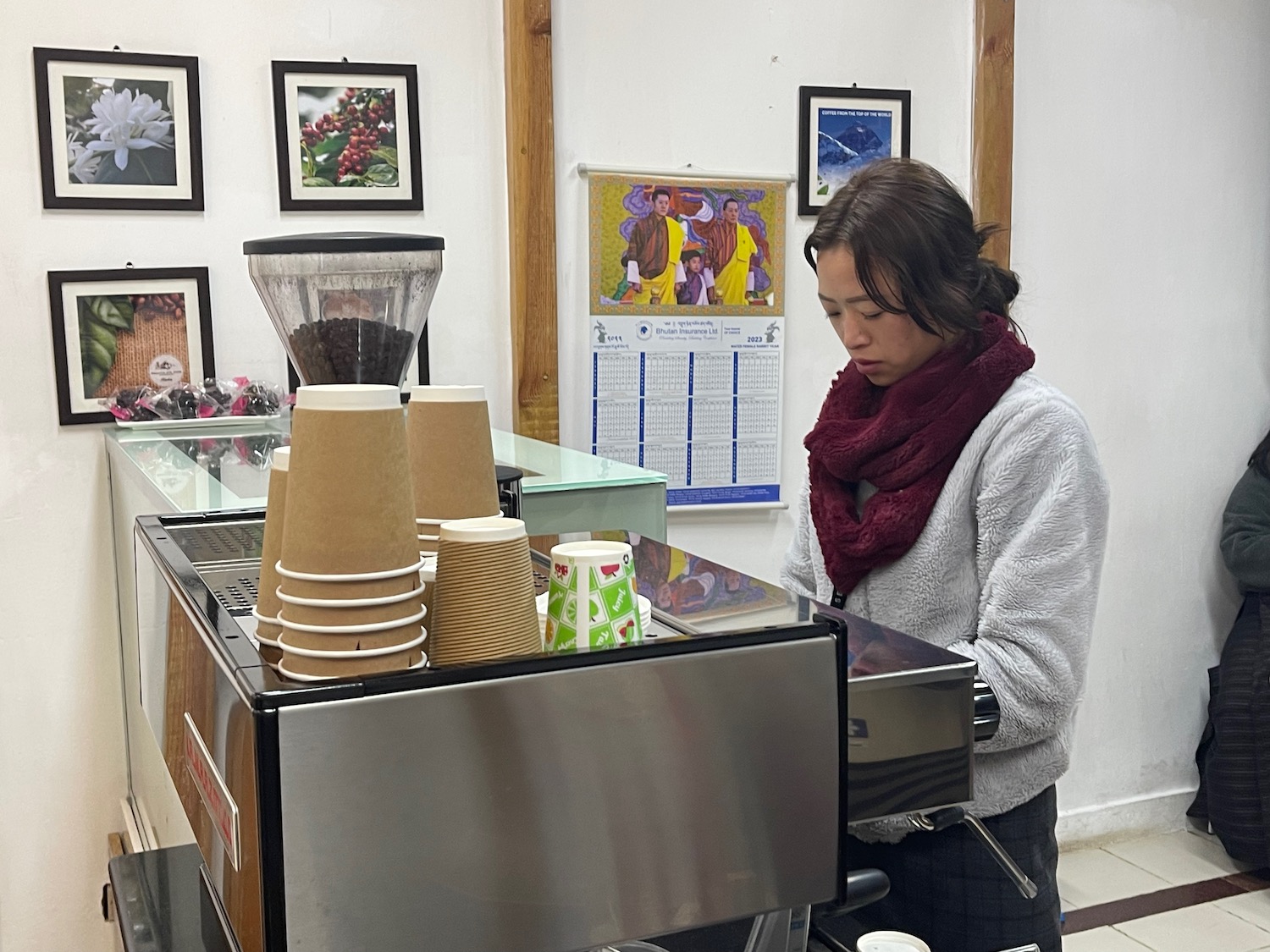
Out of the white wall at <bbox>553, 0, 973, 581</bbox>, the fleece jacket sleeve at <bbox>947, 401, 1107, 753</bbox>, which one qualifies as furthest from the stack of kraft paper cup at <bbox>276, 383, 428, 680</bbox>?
the white wall at <bbox>553, 0, 973, 581</bbox>

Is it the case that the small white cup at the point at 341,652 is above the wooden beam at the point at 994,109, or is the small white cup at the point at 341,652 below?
below

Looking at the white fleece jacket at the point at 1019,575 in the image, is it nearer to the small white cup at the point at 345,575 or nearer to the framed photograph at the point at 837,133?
the small white cup at the point at 345,575

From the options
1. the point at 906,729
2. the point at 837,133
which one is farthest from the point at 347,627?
the point at 837,133

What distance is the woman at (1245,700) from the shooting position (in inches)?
137

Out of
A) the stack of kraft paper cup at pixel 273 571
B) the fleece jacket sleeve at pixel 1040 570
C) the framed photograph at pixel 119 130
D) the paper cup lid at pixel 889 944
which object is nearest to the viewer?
the stack of kraft paper cup at pixel 273 571

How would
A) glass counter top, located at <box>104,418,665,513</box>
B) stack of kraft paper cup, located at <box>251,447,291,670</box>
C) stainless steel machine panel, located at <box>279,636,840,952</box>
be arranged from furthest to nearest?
1. glass counter top, located at <box>104,418,665,513</box>
2. stack of kraft paper cup, located at <box>251,447,291,670</box>
3. stainless steel machine panel, located at <box>279,636,840,952</box>

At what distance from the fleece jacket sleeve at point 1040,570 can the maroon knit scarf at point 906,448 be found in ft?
0.25

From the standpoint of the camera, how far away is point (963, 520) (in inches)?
61.6

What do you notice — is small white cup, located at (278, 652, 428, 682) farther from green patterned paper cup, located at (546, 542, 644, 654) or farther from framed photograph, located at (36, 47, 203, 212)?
framed photograph, located at (36, 47, 203, 212)

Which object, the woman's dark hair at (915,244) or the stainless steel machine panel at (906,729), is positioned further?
the woman's dark hair at (915,244)

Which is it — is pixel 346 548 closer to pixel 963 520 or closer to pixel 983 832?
pixel 983 832

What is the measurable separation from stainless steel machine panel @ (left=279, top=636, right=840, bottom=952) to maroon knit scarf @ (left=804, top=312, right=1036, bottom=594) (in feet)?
2.46

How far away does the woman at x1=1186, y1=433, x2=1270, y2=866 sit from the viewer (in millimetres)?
3490

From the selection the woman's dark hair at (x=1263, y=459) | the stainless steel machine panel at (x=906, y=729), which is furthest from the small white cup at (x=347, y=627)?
the woman's dark hair at (x=1263, y=459)
